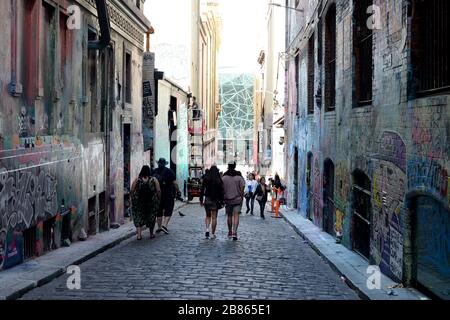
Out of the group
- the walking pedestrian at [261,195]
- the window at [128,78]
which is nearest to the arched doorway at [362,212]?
the window at [128,78]

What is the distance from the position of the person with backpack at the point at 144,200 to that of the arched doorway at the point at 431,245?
22.8ft

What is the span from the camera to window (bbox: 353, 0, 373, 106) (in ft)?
40.8

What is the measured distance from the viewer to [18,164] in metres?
10.2

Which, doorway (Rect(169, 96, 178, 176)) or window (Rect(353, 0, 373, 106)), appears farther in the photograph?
doorway (Rect(169, 96, 178, 176))

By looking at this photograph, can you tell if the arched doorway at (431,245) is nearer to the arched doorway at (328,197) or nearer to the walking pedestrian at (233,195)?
the walking pedestrian at (233,195)

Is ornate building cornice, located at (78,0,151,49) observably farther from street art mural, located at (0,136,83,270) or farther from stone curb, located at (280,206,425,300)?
stone curb, located at (280,206,425,300)

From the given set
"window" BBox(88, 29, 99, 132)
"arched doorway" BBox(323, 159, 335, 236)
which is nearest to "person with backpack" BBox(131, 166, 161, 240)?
"window" BBox(88, 29, 99, 132)

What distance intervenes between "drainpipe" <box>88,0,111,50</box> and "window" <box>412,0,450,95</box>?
8.12 meters

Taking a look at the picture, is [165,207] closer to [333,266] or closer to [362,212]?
[362,212]

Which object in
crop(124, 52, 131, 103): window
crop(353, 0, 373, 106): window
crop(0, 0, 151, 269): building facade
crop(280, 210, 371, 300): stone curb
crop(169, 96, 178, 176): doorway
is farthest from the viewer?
crop(169, 96, 178, 176): doorway

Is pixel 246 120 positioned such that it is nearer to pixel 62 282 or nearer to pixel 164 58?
pixel 164 58

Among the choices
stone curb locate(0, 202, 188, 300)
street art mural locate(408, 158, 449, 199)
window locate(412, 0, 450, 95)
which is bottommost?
stone curb locate(0, 202, 188, 300)

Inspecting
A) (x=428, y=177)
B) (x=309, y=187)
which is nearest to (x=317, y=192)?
(x=309, y=187)
